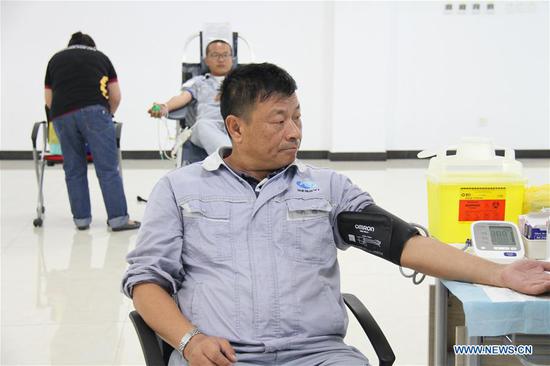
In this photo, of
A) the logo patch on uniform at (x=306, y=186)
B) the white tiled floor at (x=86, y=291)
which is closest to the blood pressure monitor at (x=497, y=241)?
the logo patch on uniform at (x=306, y=186)

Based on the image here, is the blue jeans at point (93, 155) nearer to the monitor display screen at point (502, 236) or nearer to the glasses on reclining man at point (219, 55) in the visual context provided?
the glasses on reclining man at point (219, 55)

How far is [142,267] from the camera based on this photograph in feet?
5.67

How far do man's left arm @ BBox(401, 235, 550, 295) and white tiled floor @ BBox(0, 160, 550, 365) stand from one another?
1.21m

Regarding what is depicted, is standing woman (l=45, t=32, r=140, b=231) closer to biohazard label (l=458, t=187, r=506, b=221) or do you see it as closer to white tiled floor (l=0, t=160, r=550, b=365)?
white tiled floor (l=0, t=160, r=550, b=365)

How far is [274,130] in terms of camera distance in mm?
1824

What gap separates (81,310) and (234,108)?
1812 millimetres

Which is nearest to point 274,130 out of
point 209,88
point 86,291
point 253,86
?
point 253,86

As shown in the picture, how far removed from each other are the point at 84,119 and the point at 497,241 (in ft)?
11.3

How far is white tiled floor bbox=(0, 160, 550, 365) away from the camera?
292cm

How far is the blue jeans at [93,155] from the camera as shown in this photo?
4.72m

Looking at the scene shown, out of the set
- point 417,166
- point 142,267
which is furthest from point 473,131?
point 142,267

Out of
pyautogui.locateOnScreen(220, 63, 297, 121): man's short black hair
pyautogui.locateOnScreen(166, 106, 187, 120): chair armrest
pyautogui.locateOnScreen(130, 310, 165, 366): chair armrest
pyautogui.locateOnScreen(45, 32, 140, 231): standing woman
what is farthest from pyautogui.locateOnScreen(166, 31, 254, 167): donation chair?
pyautogui.locateOnScreen(130, 310, 165, 366): chair armrest

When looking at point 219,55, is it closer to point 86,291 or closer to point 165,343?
point 86,291

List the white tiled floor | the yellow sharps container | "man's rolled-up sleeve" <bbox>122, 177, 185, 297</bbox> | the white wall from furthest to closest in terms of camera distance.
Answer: the white wall → the white tiled floor → the yellow sharps container → "man's rolled-up sleeve" <bbox>122, 177, 185, 297</bbox>
